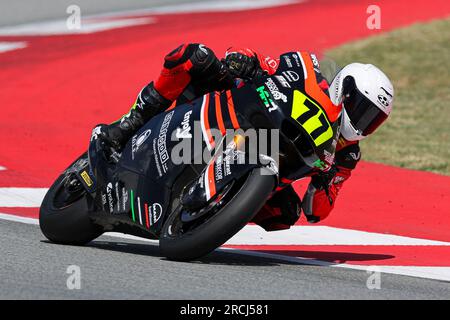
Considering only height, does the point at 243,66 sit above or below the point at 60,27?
below

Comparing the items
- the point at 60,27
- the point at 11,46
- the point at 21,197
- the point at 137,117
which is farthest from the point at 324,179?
the point at 60,27

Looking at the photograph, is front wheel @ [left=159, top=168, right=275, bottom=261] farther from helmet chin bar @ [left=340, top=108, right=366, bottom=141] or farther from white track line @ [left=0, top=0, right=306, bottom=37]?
white track line @ [left=0, top=0, right=306, bottom=37]

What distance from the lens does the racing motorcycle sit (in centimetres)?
612

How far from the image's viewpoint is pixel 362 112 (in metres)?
6.51

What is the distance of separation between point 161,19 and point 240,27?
157 centimetres

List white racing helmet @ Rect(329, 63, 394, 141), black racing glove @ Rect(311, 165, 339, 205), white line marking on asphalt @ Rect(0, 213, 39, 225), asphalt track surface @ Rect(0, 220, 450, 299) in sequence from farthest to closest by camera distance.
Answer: white line marking on asphalt @ Rect(0, 213, 39, 225)
black racing glove @ Rect(311, 165, 339, 205)
white racing helmet @ Rect(329, 63, 394, 141)
asphalt track surface @ Rect(0, 220, 450, 299)

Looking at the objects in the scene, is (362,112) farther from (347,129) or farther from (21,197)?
(21,197)

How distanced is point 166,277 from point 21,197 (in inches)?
136

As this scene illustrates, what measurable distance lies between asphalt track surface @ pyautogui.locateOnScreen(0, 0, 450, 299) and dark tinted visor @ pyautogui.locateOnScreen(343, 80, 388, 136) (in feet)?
2.93

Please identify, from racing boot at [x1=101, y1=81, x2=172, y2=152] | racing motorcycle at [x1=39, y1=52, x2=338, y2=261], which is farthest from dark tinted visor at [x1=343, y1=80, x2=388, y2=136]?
racing boot at [x1=101, y1=81, x2=172, y2=152]

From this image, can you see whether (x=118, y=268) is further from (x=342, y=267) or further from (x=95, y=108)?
(x=95, y=108)

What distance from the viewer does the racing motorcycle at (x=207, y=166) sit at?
6117mm
